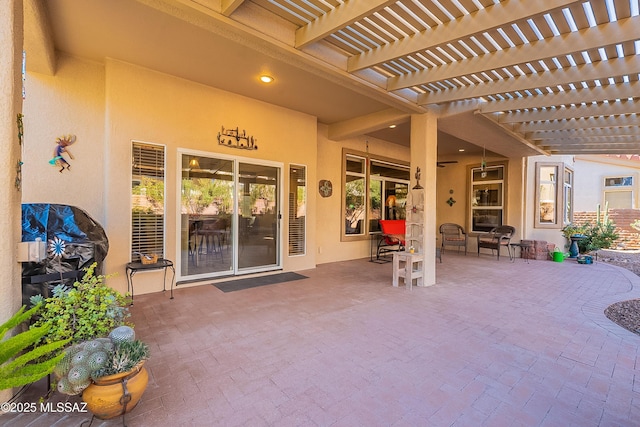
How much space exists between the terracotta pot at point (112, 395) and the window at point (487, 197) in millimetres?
9358

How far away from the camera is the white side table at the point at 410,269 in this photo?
4.82m

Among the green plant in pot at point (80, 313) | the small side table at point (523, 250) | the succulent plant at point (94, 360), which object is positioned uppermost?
the green plant in pot at point (80, 313)

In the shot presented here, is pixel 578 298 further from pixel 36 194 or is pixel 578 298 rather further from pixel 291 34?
pixel 36 194

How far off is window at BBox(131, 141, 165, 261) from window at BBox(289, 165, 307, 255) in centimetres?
235

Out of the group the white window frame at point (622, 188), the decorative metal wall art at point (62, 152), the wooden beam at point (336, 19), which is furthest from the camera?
the white window frame at point (622, 188)

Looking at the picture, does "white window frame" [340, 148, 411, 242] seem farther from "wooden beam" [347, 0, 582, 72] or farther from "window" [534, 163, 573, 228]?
"window" [534, 163, 573, 228]

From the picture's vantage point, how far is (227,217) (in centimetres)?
509

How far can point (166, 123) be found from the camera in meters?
4.46

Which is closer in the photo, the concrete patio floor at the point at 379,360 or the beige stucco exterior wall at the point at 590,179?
the concrete patio floor at the point at 379,360

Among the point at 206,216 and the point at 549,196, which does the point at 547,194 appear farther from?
the point at 206,216

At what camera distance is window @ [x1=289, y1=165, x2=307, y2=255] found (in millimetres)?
5973

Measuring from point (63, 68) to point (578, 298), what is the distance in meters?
7.96

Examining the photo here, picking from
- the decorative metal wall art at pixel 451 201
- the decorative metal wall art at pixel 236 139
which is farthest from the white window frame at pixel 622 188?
the decorative metal wall art at pixel 236 139

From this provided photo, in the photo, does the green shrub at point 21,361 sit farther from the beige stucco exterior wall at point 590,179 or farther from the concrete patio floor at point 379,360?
the beige stucco exterior wall at point 590,179
